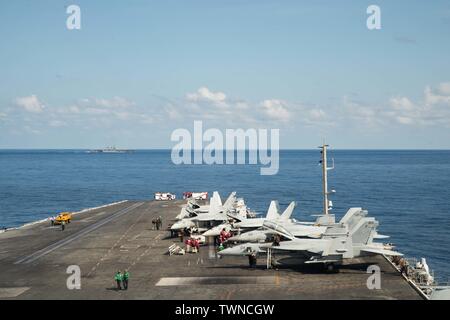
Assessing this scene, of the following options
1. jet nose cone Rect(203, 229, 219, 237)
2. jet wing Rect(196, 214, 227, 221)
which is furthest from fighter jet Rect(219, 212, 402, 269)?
jet wing Rect(196, 214, 227, 221)

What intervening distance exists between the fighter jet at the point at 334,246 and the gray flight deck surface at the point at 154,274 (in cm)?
152

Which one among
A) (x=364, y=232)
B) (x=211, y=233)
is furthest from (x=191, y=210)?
(x=364, y=232)

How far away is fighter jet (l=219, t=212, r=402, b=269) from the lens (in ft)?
156

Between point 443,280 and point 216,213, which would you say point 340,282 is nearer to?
point 443,280

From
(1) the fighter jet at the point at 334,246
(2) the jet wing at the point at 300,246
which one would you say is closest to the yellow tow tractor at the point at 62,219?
(1) the fighter jet at the point at 334,246

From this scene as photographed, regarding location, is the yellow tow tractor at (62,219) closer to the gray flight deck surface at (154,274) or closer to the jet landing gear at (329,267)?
the gray flight deck surface at (154,274)

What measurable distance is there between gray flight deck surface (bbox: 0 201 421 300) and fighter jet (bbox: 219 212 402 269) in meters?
1.52

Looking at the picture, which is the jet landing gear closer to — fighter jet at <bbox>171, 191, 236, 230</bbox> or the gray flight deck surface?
the gray flight deck surface

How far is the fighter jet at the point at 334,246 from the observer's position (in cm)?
4753

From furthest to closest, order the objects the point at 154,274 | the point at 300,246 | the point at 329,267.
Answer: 1. the point at 300,246
2. the point at 154,274
3. the point at 329,267

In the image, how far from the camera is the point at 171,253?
58750 millimetres

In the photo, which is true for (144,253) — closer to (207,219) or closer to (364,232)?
(207,219)

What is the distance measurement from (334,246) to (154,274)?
1690cm

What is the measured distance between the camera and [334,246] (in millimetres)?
47625
